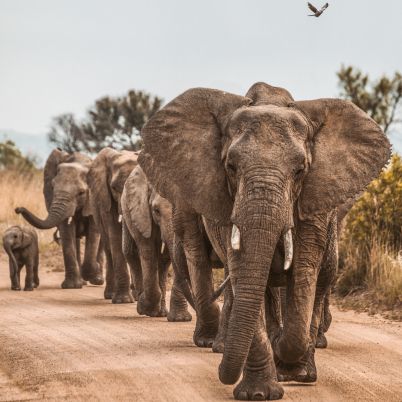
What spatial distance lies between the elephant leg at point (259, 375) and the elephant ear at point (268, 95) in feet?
4.70

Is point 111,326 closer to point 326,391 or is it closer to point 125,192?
point 125,192

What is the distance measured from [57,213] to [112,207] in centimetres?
238

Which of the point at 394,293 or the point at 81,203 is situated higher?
the point at 81,203

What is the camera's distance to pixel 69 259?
1859cm

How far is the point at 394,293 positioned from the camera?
13.8 m

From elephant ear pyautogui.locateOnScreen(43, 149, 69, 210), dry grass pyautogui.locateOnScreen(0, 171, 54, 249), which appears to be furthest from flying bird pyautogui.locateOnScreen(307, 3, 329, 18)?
dry grass pyautogui.locateOnScreen(0, 171, 54, 249)

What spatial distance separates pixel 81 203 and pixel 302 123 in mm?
11648

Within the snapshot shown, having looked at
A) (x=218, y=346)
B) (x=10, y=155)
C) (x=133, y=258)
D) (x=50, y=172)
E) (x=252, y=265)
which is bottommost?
(x=218, y=346)

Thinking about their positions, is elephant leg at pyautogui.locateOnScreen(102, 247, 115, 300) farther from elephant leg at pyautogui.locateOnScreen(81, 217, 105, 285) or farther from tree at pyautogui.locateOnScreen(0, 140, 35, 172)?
tree at pyautogui.locateOnScreen(0, 140, 35, 172)

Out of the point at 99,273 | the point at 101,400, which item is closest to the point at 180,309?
the point at 101,400

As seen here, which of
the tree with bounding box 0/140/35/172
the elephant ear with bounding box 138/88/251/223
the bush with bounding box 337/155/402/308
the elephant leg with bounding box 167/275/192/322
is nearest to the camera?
the elephant ear with bounding box 138/88/251/223

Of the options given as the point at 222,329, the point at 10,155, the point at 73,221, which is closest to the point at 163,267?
the point at 222,329

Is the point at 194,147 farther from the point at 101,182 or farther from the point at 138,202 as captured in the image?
the point at 101,182

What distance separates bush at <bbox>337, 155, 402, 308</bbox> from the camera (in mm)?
14945
